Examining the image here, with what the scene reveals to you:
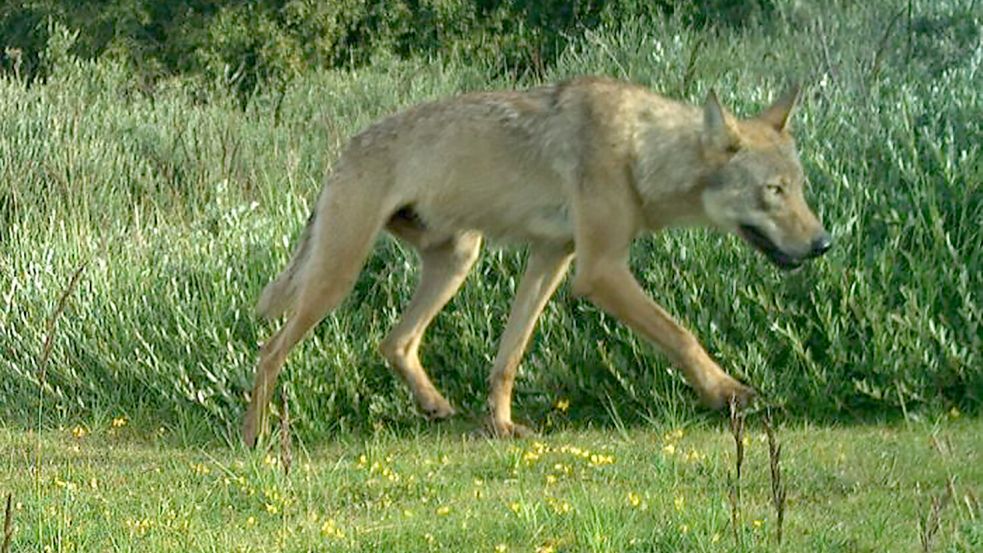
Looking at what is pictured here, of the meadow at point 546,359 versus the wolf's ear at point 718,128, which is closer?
the meadow at point 546,359

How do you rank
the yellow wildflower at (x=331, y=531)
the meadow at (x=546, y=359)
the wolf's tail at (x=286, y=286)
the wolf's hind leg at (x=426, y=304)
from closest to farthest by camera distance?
the yellow wildflower at (x=331, y=531) < the meadow at (x=546, y=359) < the wolf's tail at (x=286, y=286) < the wolf's hind leg at (x=426, y=304)

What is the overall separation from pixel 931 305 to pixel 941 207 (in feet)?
2.24

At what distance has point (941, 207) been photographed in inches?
342

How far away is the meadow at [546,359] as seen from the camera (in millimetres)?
6680

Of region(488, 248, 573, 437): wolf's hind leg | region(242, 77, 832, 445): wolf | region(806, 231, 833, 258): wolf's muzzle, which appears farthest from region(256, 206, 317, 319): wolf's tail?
region(806, 231, 833, 258): wolf's muzzle

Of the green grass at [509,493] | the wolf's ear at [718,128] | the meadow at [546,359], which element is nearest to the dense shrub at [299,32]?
the meadow at [546,359]

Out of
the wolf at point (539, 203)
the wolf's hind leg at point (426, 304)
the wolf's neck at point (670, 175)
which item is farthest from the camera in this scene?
the wolf's hind leg at point (426, 304)

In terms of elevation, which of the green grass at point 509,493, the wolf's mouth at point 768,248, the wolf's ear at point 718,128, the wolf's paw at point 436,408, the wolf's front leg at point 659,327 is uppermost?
the wolf's ear at point 718,128

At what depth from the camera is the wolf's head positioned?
7.49 meters

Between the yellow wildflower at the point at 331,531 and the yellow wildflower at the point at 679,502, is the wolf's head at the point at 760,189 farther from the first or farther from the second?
the yellow wildflower at the point at 331,531

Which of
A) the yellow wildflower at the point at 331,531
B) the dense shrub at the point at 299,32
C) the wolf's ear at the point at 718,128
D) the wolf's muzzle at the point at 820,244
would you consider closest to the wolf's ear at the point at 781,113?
the wolf's ear at the point at 718,128

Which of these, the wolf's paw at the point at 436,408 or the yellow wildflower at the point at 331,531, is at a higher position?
the yellow wildflower at the point at 331,531

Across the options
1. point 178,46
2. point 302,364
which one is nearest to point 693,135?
point 302,364

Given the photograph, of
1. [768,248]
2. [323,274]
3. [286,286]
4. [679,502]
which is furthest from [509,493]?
[286,286]
